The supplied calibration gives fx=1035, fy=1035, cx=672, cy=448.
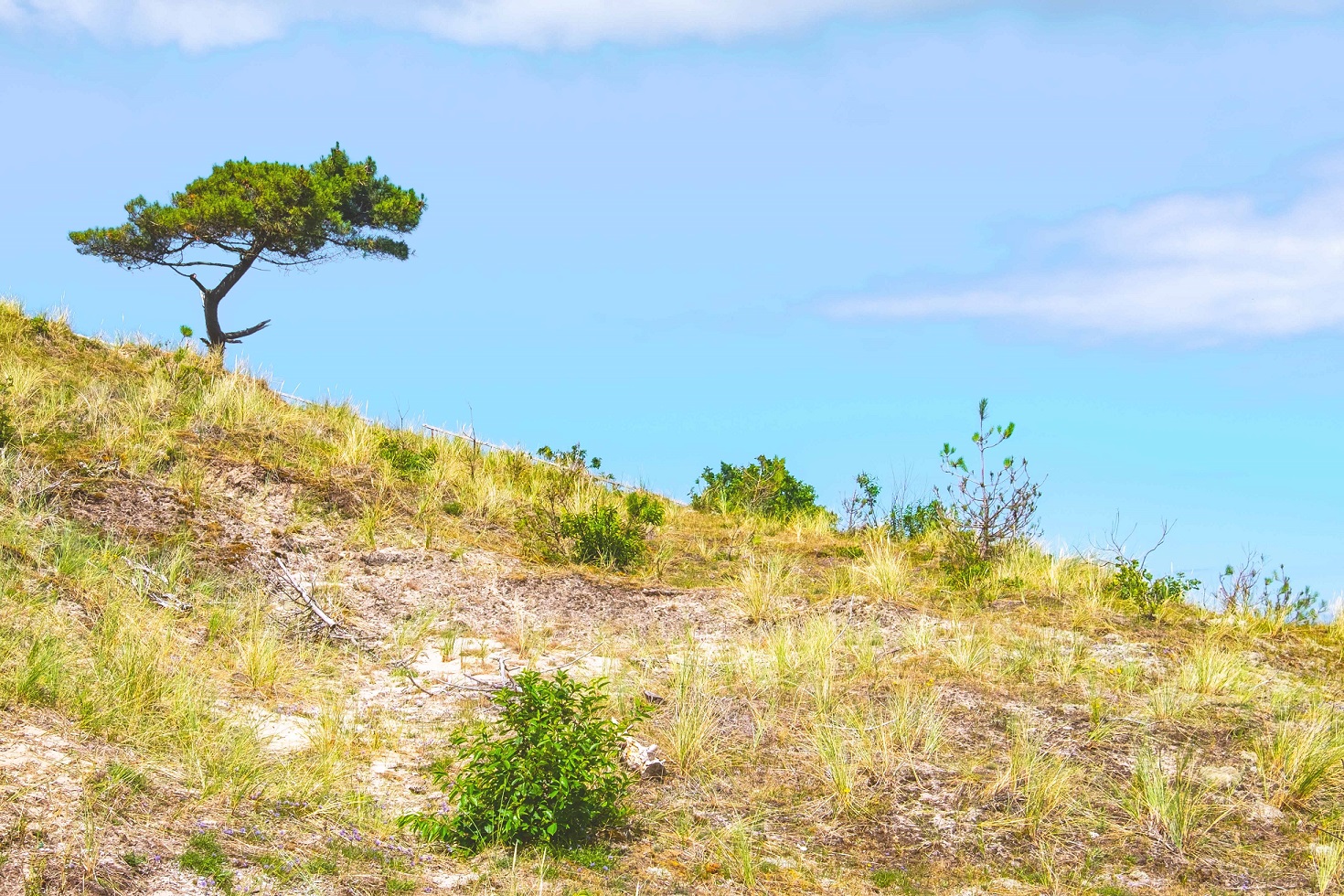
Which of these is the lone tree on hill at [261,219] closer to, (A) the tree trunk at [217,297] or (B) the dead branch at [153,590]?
(A) the tree trunk at [217,297]

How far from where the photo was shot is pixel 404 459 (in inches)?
563

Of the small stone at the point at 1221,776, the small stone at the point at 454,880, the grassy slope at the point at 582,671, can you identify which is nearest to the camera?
the small stone at the point at 454,880

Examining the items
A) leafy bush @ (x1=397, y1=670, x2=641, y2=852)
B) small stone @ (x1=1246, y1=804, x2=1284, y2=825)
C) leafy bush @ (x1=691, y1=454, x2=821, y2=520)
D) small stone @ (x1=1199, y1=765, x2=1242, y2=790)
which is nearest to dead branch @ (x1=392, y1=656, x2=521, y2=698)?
leafy bush @ (x1=397, y1=670, x2=641, y2=852)

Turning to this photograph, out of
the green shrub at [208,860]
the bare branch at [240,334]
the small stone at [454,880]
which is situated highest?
the bare branch at [240,334]

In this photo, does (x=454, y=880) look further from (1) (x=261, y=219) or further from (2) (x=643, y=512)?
(1) (x=261, y=219)

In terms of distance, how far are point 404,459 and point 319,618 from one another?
4765 mm

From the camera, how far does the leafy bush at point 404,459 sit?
1395cm

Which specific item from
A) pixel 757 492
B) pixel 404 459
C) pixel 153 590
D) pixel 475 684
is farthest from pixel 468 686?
pixel 757 492

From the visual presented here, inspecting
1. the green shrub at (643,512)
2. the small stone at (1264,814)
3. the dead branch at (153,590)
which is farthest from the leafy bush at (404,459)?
the small stone at (1264,814)

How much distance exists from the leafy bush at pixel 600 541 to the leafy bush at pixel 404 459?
2.74 metres

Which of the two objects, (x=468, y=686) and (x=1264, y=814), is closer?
(x=1264, y=814)

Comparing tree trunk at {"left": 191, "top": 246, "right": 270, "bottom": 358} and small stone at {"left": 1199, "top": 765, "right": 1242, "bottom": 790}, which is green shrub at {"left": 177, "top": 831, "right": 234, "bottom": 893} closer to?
small stone at {"left": 1199, "top": 765, "right": 1242, "bottom": 790}

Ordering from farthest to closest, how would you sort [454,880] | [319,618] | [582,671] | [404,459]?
[404,459] < [319,618] < [582,671] < [454,880]

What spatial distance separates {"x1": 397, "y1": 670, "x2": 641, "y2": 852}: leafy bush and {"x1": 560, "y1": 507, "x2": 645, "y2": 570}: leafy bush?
623cm
